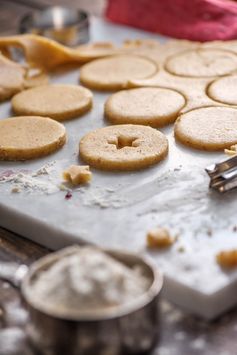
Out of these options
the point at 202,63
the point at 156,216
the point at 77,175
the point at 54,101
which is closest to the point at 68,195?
the point at 77,175

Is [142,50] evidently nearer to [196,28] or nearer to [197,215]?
[196,28]

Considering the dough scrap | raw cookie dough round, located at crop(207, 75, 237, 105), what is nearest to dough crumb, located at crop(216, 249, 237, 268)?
raw cookie dough round, located at crop(207, 75, 237, 105)

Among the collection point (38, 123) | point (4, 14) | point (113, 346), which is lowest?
point (4, 14)

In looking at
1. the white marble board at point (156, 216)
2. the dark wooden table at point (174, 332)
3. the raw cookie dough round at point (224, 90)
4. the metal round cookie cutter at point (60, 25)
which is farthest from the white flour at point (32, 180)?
the metal round cookie cutter at point (60, 25)

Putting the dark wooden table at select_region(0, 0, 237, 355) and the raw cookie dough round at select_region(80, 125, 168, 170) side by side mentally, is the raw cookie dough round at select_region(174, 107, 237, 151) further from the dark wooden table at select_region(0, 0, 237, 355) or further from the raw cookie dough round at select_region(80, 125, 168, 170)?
the dark wooden table at select_region(0, 0, 237, 355)

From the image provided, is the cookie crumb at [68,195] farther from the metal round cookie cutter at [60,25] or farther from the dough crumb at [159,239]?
the metal round cookie cutter at [60,25]

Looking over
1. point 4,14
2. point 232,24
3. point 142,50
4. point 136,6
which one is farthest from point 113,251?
point 4,14
